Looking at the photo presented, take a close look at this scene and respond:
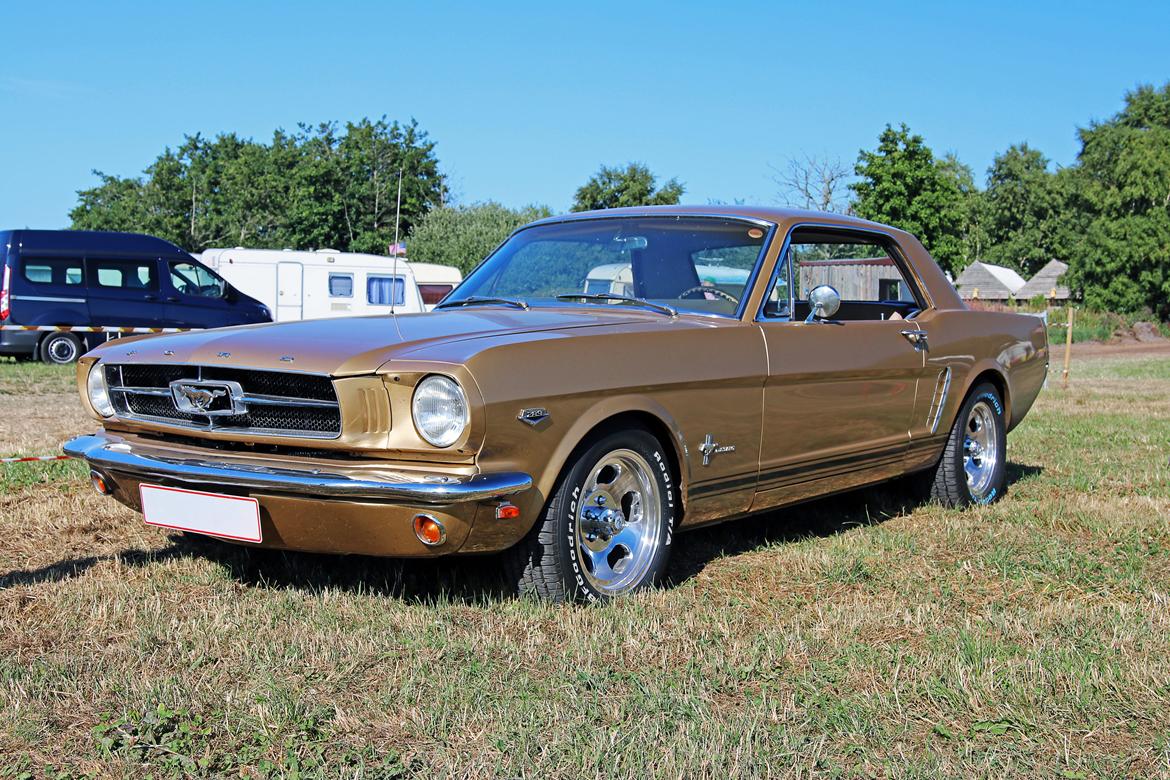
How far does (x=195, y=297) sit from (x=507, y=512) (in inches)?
631

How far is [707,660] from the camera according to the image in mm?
3469

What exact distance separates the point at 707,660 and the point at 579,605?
637 mm

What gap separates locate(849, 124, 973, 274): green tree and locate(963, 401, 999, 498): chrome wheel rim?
35994 millimetres

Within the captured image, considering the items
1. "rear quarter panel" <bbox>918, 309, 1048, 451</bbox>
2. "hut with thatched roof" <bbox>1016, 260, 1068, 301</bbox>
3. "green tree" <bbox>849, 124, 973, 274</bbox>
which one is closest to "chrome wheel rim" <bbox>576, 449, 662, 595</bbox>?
"rear quarter panel" <bbox>918, 309, 1048, 451</bbox>

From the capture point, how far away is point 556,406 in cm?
379

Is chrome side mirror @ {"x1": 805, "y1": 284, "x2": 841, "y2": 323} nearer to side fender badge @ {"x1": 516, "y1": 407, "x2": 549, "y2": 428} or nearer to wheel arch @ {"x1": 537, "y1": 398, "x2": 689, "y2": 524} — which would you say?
wheel arch @ {"x1": 537, "y1": 398, "x2": 689, "y2": 524}

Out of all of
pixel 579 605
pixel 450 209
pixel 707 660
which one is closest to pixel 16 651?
pixel 579 605

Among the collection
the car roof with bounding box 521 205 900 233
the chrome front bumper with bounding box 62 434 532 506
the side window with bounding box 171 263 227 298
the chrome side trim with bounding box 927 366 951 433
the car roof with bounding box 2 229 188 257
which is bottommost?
the chrome front bumper with bounding box 62 434 532 506

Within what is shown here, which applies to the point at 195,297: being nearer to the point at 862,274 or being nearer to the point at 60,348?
the point at 60,348

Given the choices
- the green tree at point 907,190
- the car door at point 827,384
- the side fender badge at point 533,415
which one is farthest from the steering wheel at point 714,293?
the green tree at point 907,190

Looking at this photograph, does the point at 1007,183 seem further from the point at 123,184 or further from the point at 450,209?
the point at 123,184

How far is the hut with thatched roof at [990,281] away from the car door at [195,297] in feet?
221

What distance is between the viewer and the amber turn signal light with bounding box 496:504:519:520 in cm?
363

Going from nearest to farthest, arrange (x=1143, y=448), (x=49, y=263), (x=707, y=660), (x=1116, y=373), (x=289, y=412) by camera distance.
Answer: (x=707, y=660), (x=289, y=412), (x=1143, y=448), (x=49, y=263), (x=1116, y=373)
